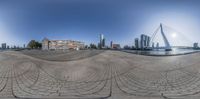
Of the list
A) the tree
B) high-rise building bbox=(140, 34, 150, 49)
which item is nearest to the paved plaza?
the tree

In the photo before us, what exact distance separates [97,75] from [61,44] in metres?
1.16

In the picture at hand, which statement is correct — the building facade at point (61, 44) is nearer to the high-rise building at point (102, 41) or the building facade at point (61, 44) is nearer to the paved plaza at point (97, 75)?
the paved plaza at point (97, 75)

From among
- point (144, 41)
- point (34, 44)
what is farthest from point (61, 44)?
point (144, 41)

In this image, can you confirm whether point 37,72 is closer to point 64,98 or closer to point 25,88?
point 25,88

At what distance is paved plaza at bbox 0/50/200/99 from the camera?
11.6 feet

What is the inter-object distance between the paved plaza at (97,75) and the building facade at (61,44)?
150 millimetres

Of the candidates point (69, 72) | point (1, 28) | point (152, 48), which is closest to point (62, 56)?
point (69, 72)

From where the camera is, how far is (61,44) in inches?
141

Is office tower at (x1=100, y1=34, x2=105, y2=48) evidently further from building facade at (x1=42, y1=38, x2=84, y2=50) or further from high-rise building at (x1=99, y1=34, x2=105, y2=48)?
building facade at (x1=42, y1=38, x2=84, y2=50)

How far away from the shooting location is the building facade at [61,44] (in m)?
3.54

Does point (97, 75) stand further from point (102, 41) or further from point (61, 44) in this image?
point (61, 44)

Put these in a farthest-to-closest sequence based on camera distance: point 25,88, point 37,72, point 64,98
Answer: point 37,72, point 25,88, point 64,98

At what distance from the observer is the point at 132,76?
384cm

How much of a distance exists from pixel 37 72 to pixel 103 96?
69.8 inches
